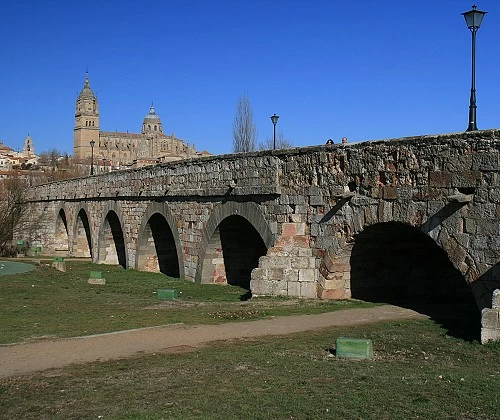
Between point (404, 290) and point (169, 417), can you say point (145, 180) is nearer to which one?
point (404, 290)

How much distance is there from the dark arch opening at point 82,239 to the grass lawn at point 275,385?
26.3 meters

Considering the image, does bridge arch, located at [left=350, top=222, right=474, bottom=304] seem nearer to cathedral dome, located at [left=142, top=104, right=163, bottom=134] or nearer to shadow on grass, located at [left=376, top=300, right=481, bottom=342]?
shadow on grass, located at [left=376, top=300, right=481, bottom=342]

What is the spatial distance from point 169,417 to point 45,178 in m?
50.4

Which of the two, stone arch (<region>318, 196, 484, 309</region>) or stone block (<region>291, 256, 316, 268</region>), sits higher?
stone arch (<region>318, 196, 484, 309</region>)

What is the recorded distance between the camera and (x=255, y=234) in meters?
17.8

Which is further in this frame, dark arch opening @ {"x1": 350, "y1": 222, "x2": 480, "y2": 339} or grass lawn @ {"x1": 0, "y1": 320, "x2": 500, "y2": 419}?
dark arch opening @ {"x1": 350, "y1": 222, "x2": 480, "y2": 339}

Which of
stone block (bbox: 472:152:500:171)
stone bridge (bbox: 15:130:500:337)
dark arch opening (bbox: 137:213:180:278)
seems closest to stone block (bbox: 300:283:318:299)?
stone bridge (bbox: 15:130:500:337)

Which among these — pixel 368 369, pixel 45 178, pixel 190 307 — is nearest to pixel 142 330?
pixel 190 307

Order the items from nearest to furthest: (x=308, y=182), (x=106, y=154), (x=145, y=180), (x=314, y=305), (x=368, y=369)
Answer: (x=368, y=369)
(x=314, y=305)
(x=308, y=182)
(x=145, y=180)
(x=106, y=154)

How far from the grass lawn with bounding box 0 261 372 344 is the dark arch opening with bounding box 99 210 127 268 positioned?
30.1 ft

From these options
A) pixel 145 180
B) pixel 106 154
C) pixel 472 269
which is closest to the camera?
pixel 472 269

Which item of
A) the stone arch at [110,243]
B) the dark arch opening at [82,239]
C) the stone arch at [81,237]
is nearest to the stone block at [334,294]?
Result: the stone arch at [110,243]

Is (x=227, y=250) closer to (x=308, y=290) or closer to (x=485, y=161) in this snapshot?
(x=308, y=290)

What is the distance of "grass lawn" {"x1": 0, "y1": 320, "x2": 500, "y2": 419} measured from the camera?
5930mm
